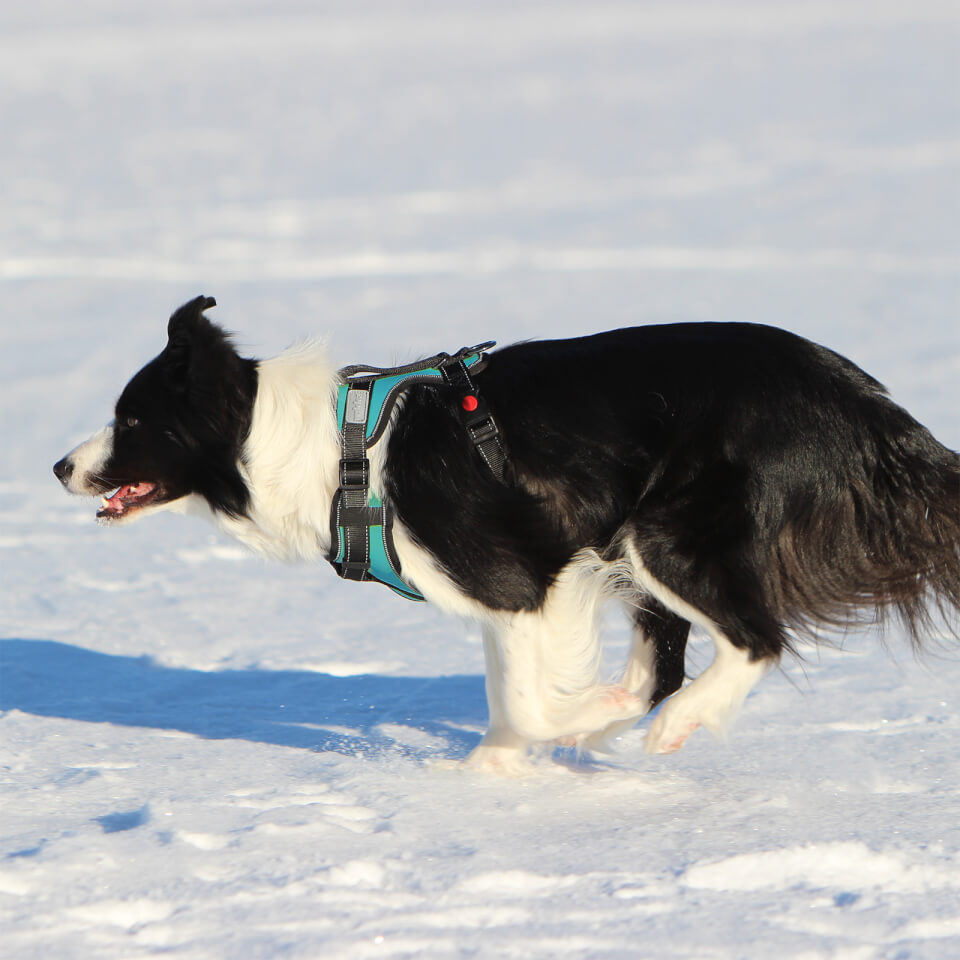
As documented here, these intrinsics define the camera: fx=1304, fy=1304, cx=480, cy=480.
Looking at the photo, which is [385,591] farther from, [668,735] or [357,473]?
[668,735]

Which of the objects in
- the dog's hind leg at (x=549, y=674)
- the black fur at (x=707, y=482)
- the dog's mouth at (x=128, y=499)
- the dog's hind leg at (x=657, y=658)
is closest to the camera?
the black fur at (x=707, y=482)

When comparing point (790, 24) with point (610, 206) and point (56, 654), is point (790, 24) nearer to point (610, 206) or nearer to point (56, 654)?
point (610, 206)

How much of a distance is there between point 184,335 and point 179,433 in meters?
0.27

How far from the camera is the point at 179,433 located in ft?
11.6

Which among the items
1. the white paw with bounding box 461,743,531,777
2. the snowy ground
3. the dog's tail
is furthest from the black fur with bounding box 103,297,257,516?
the dog's tail

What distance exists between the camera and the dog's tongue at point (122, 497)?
3.63 metres

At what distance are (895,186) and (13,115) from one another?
11665 mm

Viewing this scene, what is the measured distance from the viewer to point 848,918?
251cm

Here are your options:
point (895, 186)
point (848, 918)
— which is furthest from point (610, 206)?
point (848, 918)

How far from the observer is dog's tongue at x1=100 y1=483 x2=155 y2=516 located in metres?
3.63

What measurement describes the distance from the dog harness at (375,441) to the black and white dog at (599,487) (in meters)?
0.03

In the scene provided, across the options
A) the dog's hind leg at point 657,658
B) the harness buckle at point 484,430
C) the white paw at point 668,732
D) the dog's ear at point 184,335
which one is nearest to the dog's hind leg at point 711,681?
the white paw at point 668,732

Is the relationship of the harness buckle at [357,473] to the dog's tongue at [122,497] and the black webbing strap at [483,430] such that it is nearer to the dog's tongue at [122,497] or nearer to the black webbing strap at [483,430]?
the black webbing strap at [483,430]

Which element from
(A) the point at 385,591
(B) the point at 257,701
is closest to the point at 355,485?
(B) the point at 257,701
